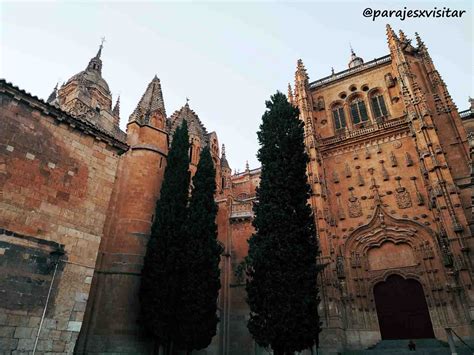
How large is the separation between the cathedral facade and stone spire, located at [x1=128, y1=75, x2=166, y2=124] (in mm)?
100

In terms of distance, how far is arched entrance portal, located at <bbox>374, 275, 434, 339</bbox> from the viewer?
15.9 meters

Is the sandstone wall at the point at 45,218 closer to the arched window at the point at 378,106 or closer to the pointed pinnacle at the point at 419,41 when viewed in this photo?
the arched window at the point at 378,106

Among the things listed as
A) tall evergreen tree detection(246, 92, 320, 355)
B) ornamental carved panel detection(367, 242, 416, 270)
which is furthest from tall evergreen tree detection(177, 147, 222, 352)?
ornamental carved panel detection(367, 242, 416, 270)

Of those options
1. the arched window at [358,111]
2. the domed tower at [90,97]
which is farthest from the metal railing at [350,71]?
the domed tower at [90,97]

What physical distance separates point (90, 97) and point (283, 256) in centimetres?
2835

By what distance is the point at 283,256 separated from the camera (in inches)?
453

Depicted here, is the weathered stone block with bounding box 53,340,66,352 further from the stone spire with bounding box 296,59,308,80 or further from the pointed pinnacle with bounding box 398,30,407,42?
the pointed pinnacle with bounding box 398,30,407,42

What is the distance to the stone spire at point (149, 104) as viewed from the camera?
18603 mm

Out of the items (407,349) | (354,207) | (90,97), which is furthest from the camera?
(90,97)

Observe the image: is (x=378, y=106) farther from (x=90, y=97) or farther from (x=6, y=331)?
(x=90, y=97)

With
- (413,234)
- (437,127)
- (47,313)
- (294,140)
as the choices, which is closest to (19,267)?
(47,313)

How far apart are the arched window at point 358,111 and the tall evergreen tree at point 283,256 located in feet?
36.0

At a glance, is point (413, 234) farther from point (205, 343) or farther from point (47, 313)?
point (47, 313)

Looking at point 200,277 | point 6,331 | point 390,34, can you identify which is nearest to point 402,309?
point 200,277
